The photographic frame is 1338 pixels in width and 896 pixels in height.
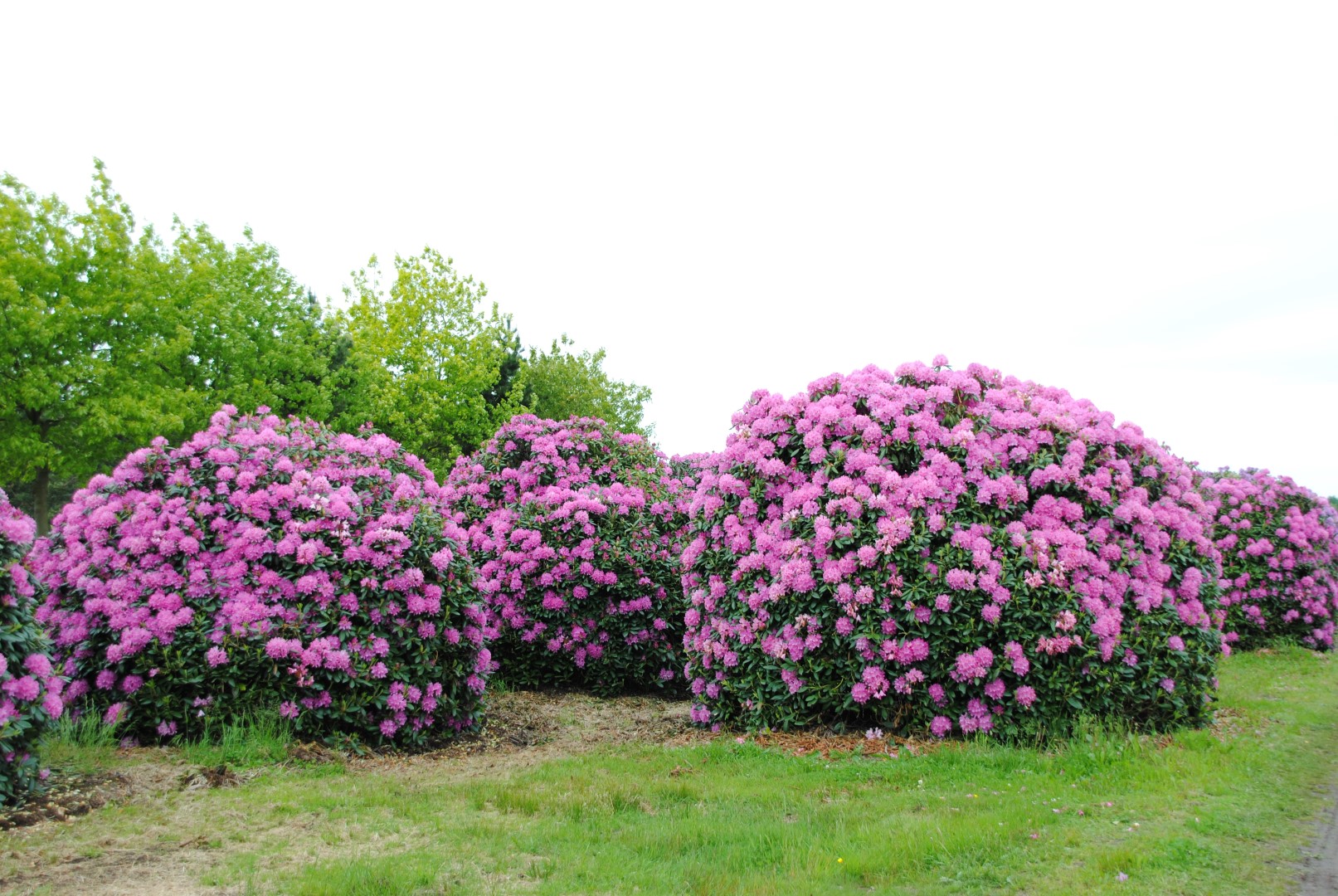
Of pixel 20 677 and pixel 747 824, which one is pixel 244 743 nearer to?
pixel 20 677

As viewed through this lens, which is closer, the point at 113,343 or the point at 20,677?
the point at 20,677

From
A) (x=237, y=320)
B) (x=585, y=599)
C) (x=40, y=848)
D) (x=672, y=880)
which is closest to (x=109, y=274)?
(x=237, y=320)

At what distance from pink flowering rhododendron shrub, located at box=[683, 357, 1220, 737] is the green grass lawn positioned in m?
0.60

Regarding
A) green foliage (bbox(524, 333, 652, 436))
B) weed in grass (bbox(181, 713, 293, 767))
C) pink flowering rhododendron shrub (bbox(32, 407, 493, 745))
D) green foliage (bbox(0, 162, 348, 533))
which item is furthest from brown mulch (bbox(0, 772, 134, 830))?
green foliage (bbox(524, 333, 652, 436))

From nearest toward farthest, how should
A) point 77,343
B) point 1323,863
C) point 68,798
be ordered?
point 1323,863, point 68,798, point 77,343

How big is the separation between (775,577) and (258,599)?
14.5ft

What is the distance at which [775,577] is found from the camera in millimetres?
7832

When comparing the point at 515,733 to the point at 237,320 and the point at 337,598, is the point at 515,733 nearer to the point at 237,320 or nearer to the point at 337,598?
the point at 337,598

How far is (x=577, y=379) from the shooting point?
Result: 4278 cm

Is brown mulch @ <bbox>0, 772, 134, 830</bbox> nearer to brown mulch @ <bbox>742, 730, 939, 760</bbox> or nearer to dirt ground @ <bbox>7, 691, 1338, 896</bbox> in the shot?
dirt ground @ <bbox>7, 691, 1338, 896</bbox>

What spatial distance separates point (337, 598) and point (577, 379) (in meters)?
35.9

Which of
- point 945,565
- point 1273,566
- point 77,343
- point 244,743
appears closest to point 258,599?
point 244,743

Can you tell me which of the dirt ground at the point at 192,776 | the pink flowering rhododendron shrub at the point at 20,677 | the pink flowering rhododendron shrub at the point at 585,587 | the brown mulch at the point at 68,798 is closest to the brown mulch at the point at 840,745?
Answer: the dirt ground at the point at 192,776

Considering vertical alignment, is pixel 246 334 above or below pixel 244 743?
above
